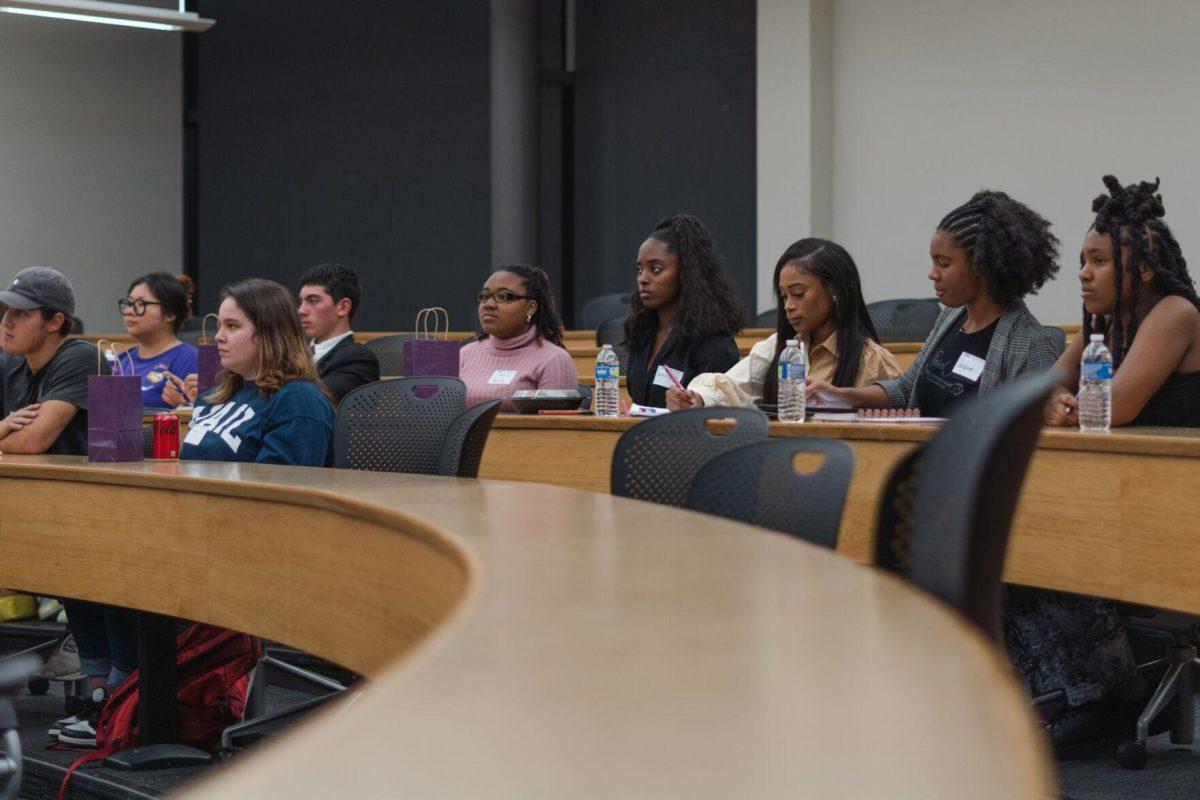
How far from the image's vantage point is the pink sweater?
427cm

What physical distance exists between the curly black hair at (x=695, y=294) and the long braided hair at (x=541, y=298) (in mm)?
322

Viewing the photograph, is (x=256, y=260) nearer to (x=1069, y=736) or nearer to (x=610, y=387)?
(x=610, y=387)

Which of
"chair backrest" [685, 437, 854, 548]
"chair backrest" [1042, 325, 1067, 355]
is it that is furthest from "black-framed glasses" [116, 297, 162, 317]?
"chair backrest" [685, 437, 854, 548]

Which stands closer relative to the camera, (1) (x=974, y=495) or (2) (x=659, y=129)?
(1) (x=974, y=495)

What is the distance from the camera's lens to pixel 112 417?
311 cm

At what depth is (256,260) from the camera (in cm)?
1053

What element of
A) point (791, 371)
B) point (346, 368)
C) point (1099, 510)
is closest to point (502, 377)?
point (346, 368)

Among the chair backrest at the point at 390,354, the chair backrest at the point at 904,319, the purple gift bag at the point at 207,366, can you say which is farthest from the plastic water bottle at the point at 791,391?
the chair backrest at the point at 390,354

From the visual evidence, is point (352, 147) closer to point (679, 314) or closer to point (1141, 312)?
point (679, 314)

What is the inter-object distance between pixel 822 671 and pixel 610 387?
9.70 feet

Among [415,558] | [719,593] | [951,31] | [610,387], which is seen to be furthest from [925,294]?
[719,593]

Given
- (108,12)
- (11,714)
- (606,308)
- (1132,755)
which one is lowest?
(1132,755)

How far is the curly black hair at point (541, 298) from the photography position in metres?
4.38

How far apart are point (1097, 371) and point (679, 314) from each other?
1.42 m
